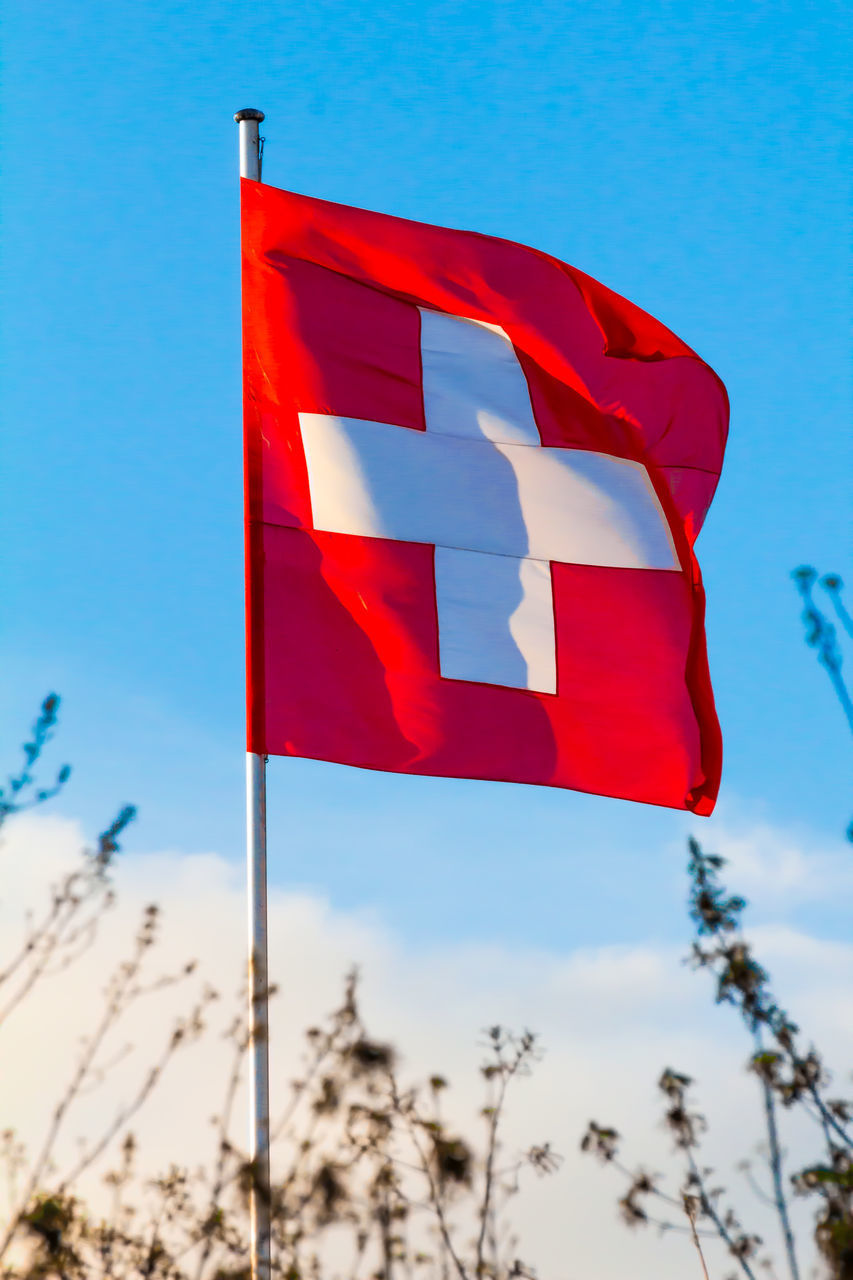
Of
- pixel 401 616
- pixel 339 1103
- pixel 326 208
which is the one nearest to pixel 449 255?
pixel 326 208

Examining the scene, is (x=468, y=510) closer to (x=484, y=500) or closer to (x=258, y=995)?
(x=484, y=500)

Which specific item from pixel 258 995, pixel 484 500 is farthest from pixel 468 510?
pixel 258 995

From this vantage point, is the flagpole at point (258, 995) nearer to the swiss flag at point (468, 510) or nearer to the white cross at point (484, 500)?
the swiss flag at point (468, 510)

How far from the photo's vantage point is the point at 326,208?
954 cm

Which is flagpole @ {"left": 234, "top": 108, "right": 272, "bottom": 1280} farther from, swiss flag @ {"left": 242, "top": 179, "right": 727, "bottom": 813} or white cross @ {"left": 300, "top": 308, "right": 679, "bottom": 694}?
white cross @ {"left": 300, "top": 308, "right": 679, "bottom": 694}

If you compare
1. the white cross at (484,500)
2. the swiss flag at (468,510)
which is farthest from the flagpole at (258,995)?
the white cross at (484,500)

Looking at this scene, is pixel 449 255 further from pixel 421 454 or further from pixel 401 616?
pixel 401 616

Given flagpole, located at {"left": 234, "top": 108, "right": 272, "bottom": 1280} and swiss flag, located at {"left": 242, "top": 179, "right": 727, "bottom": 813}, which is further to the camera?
swiss flag, located at {"left": 242, "top": 179, "right": 727, "bottom": 813}

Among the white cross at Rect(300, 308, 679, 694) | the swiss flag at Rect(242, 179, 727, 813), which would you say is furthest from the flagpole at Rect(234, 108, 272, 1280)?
the white cross at Rect(300, 308, 679, 694)

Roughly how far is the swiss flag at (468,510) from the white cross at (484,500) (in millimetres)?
16

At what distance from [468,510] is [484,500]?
0.53 ft

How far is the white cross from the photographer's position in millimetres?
8891

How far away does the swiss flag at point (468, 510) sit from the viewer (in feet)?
27.6

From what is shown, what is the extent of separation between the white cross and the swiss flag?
0.02 m
